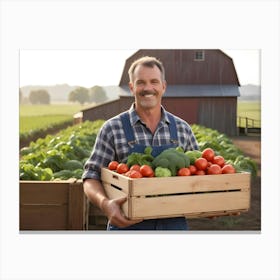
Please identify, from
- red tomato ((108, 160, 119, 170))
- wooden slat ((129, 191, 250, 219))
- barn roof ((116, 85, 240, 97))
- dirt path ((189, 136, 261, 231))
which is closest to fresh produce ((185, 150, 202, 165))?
wooden slat ((129, 191, 250, 219))

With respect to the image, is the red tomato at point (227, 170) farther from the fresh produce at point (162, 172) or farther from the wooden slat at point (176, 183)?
the fresh produce at point (162, 172)

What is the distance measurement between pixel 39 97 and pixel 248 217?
2435 mm

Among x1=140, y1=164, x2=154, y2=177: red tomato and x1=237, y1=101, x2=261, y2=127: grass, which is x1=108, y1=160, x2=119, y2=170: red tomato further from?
x1=237, y1=101, x2=261, y2=127: grass

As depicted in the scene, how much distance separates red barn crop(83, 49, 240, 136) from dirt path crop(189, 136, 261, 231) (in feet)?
0.83

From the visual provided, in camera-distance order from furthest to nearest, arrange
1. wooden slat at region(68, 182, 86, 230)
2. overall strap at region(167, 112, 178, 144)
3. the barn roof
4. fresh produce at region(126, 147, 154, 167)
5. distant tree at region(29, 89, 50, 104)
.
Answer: the barn roof, distant tree at region(29, 89, 50, 104), wooden slat at region(68, 182, 86, 230), overall strap at region(167, 112, 178, 144), fresh produce at region(126, 147, 154, 167)

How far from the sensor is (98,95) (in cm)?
550

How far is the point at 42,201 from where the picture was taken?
499cm

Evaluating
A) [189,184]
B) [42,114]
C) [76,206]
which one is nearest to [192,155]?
[189,184]

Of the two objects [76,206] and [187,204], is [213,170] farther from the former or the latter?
[76,206]

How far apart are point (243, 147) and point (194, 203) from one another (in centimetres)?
238

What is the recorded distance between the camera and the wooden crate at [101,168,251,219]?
359cm
